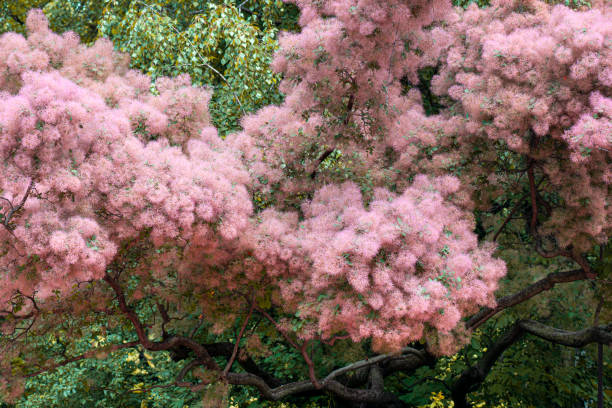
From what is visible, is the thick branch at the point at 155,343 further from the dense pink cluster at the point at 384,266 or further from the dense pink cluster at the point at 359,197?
the dense pink cluster at the point at 384,266

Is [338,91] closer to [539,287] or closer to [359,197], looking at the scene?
[359,197]

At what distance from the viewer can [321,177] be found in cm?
585

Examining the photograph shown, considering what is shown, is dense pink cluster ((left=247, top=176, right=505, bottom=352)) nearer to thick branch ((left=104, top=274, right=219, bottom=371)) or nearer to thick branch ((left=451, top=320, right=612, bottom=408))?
thick branch ((left=104, top=274, right=219, bottom=371))

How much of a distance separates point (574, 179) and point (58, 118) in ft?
14.0

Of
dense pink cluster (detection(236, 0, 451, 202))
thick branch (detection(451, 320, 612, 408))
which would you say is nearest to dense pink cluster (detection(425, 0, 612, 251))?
dense pink cluster (detection(236, 0, 451, 202))

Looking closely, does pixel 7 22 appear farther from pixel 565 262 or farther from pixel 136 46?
pixel 565 262

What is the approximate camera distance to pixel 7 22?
981 centimetres

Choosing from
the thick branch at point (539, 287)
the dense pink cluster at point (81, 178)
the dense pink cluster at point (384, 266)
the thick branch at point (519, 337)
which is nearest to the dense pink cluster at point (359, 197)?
the dense pink cluster at point (384, 266)

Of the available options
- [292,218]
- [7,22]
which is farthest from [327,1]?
[7,22]

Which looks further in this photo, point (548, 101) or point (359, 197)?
point (359, 197)

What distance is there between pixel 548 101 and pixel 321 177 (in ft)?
7.49

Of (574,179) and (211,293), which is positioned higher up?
(574,179)

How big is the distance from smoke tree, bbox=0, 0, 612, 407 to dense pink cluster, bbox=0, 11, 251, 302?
0.05 feet

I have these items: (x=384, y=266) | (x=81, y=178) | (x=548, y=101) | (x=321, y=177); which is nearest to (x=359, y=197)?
(x=321, y=177)
